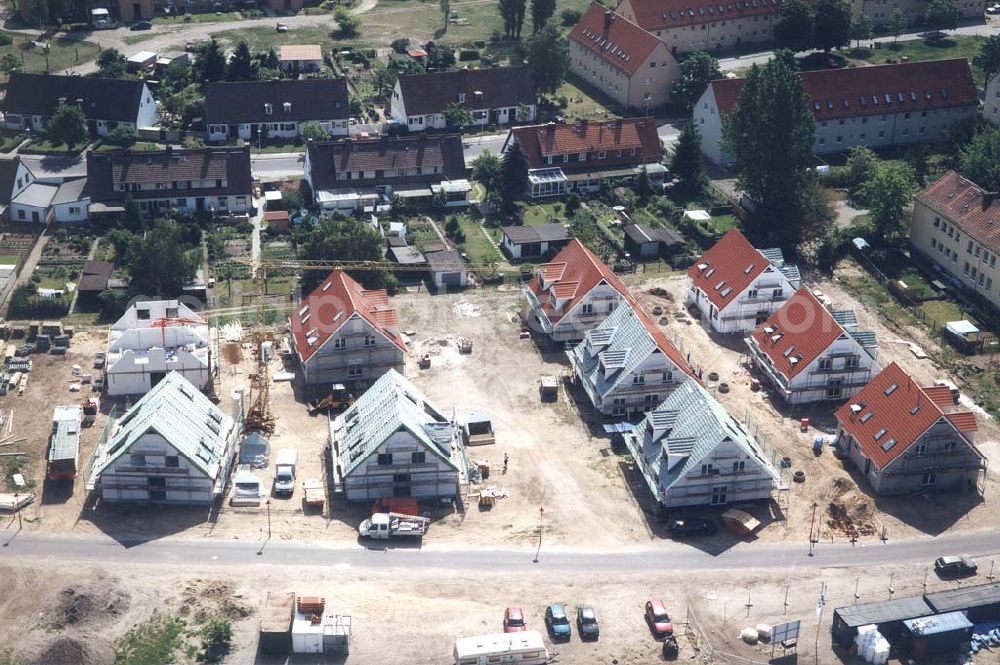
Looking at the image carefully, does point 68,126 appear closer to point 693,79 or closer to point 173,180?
point 173,180

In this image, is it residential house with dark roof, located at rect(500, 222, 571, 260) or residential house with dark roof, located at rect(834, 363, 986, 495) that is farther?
residential house with dark roof, located at rect(500, 222, 571, 260)

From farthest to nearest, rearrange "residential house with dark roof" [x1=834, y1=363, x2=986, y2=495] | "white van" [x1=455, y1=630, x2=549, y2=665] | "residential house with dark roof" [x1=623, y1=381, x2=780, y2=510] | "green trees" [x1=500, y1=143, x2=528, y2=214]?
1. "green trees" [x1=500, y1=143, x2=528, y2=214]
2. "residential house with dark roof" [x1=834, y1=363, x2=986, y2=495]
3. "residential house with dark roof" [x1=623, y1=381, x2=780, y2=510]
4. "white van" [x1=455, y1=630, x2=549, y2=665]

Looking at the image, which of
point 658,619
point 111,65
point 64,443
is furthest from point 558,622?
point 111,65

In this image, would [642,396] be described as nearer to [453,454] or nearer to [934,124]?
[453,454]

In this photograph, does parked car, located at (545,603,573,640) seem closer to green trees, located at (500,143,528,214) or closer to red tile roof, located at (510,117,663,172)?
green trees, located at (500,143,528,214)

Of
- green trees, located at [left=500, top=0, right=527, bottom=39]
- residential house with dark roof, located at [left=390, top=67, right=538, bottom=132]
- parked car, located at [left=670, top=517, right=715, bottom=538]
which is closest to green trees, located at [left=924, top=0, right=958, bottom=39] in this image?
green trees, located at [left=500, top=0, right=527, bottom=39]

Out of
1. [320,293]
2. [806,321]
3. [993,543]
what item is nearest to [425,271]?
[320,293]

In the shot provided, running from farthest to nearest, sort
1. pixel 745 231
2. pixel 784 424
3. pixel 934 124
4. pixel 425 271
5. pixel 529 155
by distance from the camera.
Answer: pixel 934 124
pixel 529 155
pixel 745 231
pixel 425 271
pixel 784 424
